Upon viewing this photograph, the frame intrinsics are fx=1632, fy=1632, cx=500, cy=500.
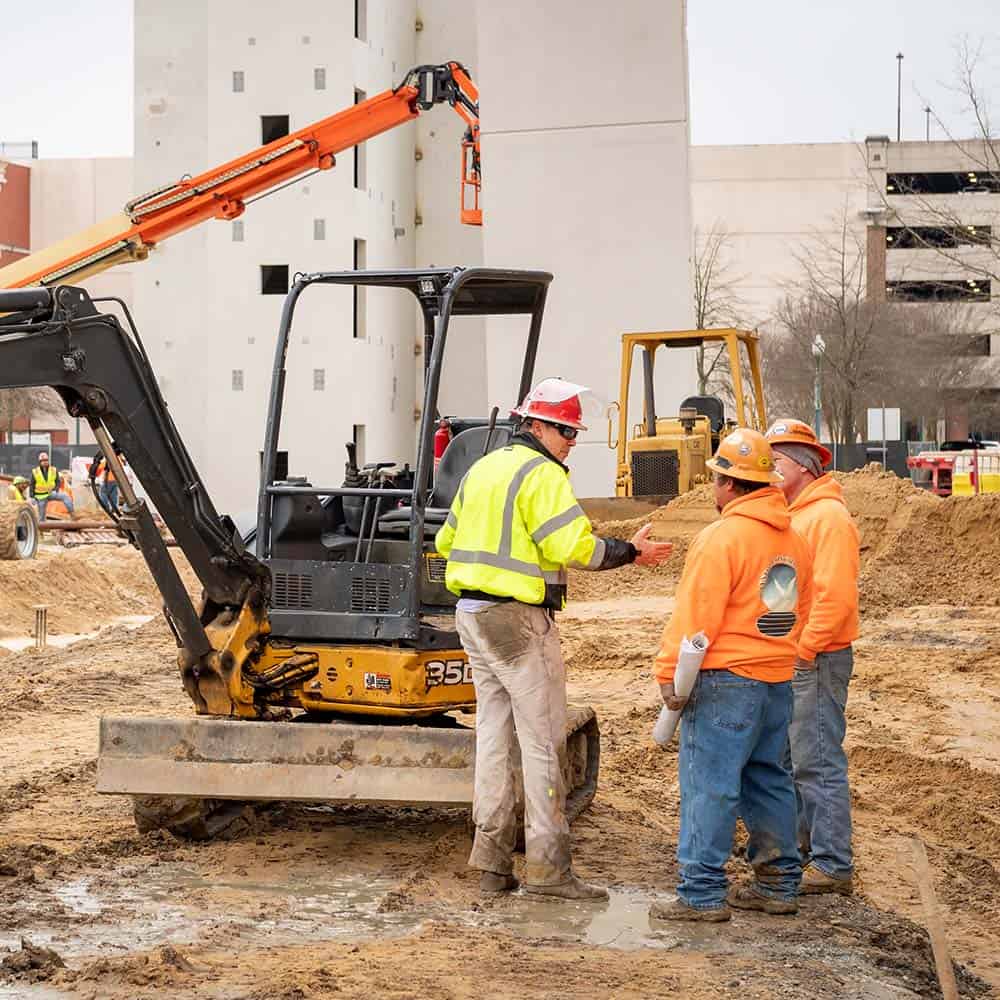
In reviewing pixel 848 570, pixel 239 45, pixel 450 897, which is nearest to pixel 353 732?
pixel 450 897

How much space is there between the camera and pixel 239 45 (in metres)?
40.1

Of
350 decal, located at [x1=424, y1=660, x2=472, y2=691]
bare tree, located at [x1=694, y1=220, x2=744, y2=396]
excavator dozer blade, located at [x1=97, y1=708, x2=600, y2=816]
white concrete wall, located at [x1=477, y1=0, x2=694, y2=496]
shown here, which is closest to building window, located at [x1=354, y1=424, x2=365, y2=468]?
bare tree, located at [x1=694, y1=220, x2=744, y2=396]

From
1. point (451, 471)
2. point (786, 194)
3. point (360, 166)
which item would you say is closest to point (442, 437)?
point (451, 471)

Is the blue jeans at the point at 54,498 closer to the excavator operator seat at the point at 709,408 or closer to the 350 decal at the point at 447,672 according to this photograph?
the excavator operator seat at the point at 709,408

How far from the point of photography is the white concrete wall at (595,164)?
1137 inches

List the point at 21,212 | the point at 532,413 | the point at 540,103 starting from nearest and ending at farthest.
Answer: the point at 532,413 → the point at 540,103 → the point at 21,212

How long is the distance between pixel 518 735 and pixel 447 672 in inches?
44.5

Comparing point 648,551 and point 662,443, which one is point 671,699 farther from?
point 662,443

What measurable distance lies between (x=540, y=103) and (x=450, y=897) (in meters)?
23.3

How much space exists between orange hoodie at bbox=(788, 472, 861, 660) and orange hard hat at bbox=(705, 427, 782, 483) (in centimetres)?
59

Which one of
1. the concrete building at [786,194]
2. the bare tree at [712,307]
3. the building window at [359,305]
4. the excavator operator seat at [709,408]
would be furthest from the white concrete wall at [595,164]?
the concrete building at [786,194]

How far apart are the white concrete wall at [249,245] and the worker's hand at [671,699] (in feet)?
108

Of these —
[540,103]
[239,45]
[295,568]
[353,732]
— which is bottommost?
[353,732]

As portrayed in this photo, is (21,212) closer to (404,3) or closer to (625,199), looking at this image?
(404,3)
